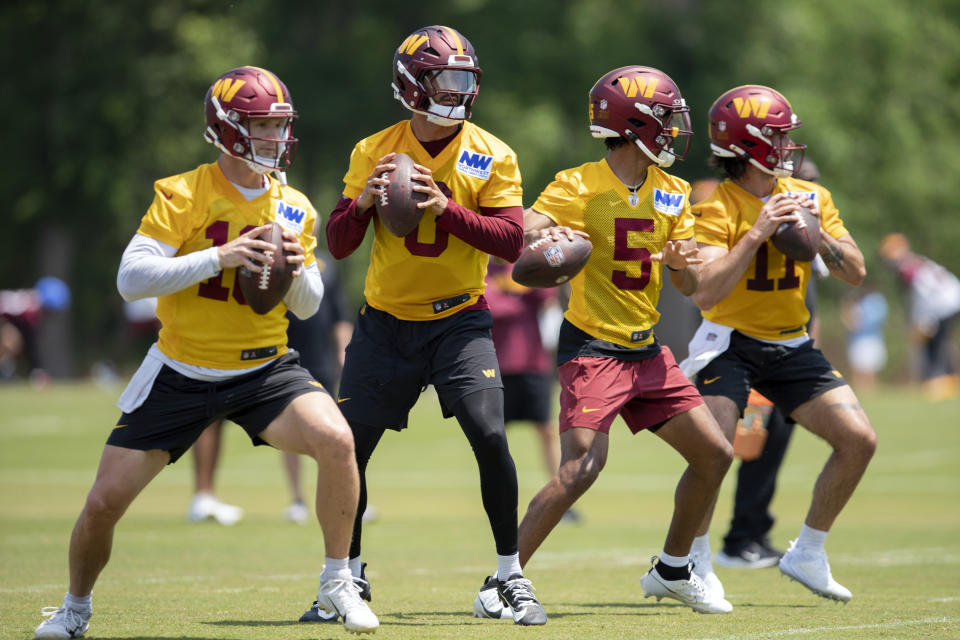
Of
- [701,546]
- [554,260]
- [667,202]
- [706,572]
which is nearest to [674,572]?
[706,572]

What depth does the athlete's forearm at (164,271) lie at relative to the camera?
553 centimetres

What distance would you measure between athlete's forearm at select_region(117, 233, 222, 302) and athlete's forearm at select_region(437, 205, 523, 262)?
1093 millimetres

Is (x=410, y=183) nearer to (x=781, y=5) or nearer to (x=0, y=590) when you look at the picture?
(x=0, y=590)

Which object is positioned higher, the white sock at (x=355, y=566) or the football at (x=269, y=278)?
the football at (x=269, y=278)

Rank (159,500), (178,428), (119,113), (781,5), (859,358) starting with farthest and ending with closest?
(781,5) < (119,113) < (859,358) < (159,500) < (178,428)

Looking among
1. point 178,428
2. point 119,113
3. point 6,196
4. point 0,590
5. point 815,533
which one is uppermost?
point 178,428

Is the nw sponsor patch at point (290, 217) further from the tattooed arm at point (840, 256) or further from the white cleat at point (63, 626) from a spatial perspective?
the tattooed arm at point (840, 256)

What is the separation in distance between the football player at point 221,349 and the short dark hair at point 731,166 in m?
Result: 2.54

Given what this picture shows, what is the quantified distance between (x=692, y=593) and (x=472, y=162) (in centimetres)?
241

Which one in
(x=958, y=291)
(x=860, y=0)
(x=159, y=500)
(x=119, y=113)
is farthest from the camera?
(x=860, y=0)

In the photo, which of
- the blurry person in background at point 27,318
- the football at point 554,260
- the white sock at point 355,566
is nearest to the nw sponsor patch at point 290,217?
the football at point 554,260

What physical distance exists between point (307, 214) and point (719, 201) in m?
2.33

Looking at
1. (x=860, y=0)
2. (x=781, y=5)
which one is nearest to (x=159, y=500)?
→ (x=781, y=5)

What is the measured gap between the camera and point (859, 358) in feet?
84.0
